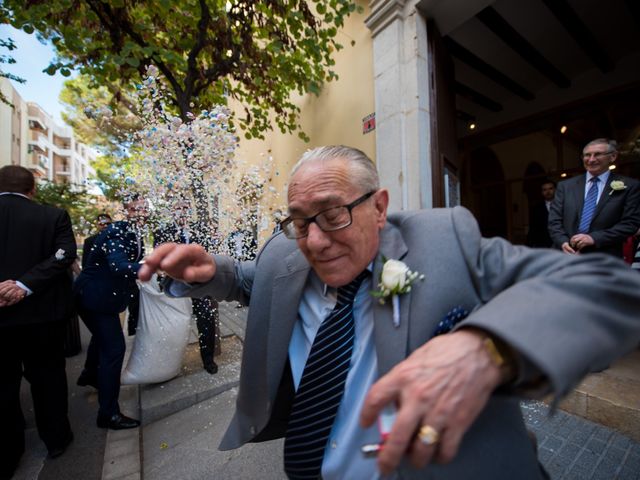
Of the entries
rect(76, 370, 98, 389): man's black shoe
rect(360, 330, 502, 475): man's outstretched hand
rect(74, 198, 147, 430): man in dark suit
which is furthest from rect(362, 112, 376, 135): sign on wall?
rect(76, 370, 98, 389): man's black shoe

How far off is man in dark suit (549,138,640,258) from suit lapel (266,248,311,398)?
297 cm

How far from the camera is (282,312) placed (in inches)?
54.2

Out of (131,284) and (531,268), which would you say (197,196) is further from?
(531,268)

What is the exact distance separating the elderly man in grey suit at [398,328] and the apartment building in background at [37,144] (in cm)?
1612

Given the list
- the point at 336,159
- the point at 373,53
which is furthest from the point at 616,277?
the point at 373,53

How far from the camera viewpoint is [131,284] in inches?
123

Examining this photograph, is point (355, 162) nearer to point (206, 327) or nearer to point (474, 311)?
point (474, 311)

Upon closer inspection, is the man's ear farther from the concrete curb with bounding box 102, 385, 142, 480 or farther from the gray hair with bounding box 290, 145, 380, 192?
the concrete curb with bounding box 102, 385, 142, 480

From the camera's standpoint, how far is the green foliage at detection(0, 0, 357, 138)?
3600 millimetres

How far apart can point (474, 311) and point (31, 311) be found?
126 inches

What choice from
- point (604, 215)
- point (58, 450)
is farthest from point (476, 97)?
point (58, 450)

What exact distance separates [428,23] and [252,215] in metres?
3.54

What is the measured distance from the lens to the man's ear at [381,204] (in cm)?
133

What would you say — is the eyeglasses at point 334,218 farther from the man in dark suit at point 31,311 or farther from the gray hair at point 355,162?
the man in dark suit at point 31,311
